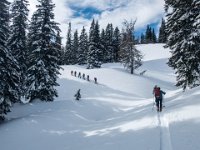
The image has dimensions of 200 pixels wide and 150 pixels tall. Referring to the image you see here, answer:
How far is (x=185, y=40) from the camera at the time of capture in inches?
888

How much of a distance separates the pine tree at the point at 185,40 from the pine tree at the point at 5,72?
14273 mm

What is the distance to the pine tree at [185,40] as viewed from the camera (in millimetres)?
21672

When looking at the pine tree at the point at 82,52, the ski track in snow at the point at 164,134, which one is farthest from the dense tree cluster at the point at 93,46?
the ski track in snow at the point at 164,134

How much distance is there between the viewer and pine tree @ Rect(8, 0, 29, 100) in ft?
109

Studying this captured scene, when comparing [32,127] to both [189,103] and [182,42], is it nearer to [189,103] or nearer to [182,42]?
[189,103]

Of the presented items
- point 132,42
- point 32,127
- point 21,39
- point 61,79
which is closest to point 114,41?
point 132,42

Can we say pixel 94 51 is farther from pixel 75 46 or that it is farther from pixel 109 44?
pixel 109 44

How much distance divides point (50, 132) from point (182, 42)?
1337cm

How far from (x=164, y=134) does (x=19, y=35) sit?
26054mm

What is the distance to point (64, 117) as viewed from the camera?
22.1 metres

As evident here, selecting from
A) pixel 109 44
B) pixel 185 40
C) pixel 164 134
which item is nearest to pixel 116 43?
pixel 109 44

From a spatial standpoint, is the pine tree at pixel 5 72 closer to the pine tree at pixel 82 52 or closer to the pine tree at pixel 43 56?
the pine tree at pixel 43 56

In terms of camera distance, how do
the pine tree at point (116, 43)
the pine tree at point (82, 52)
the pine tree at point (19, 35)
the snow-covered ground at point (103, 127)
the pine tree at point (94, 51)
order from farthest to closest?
the pine tree at point (116, 43)
the pine tree at point (82, 52)
the pine tree at point (94, 51)
the pine tree at point (19, 35)
the snow-covered ground at point (103, 127)

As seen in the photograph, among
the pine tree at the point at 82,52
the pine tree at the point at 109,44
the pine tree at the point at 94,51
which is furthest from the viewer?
the pine tree at the point at 109,44
